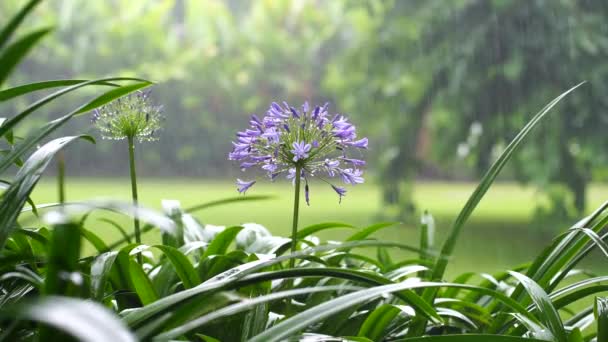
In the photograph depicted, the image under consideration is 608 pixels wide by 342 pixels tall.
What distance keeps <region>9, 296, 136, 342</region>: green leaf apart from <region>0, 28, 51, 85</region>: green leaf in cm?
17

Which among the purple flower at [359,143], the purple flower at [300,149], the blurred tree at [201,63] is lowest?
the purple flower at [300,149]

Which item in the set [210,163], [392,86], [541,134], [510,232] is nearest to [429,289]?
[541,134]

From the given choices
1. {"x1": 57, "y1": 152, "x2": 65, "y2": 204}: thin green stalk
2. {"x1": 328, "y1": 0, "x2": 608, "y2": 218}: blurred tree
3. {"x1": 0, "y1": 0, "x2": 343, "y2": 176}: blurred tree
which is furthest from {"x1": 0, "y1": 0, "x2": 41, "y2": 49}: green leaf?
{"x1": 0, "y1": 0, "x2": 343, "y2": 176}: blurred tree

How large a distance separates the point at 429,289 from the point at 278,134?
21cm

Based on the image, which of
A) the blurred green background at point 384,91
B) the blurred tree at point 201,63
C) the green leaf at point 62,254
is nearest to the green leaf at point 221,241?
the green leaf at point 62,254

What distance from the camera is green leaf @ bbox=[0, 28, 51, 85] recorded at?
402mm

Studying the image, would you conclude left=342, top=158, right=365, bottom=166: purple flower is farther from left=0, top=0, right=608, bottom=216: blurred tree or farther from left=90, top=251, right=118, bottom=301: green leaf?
left=0, top=0, right=608, bottom=216: blurred tree

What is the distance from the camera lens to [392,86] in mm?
6363

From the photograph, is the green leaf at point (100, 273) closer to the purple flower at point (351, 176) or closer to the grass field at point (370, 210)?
the purple flower at point (351, 176)

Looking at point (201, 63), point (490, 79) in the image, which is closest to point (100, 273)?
point (490, 79)

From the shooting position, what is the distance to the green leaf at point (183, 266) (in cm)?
66

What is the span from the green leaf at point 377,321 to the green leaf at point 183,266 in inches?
6.6

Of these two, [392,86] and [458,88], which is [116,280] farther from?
[392,86]

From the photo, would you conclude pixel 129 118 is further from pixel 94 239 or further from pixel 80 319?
pixel 80 319
